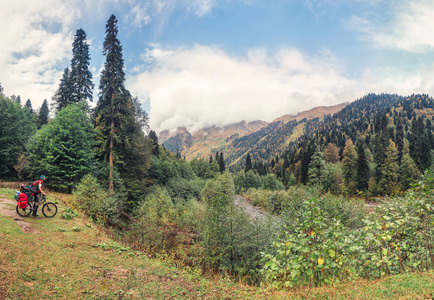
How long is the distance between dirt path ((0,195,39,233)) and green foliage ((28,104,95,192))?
946cm

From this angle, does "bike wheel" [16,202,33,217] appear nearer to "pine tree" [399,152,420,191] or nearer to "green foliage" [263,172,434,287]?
"green foliage" [263,172,434,287]

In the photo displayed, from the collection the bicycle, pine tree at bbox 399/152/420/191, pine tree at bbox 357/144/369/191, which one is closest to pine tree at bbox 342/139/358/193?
pine tree at bbox 357/144/369/191

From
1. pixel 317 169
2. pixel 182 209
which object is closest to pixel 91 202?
pixel 182 209

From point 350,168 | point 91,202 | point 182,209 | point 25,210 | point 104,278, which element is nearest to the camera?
point 104,278

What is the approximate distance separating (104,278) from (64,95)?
137 feet

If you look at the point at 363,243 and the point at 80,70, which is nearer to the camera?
the point at 363,243

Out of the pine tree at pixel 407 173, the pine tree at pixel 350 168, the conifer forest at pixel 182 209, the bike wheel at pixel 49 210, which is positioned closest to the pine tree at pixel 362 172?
the pine tree at pixel 350 168

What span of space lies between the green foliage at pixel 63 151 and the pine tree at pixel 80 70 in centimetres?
1085

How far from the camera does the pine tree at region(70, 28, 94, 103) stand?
118 ft

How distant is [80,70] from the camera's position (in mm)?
36156

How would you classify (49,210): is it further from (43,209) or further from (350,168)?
(350,168)

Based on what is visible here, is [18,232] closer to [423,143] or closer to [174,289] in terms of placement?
[174,289]

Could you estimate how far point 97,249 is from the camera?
10664 millimetres

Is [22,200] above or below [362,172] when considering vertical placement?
below
